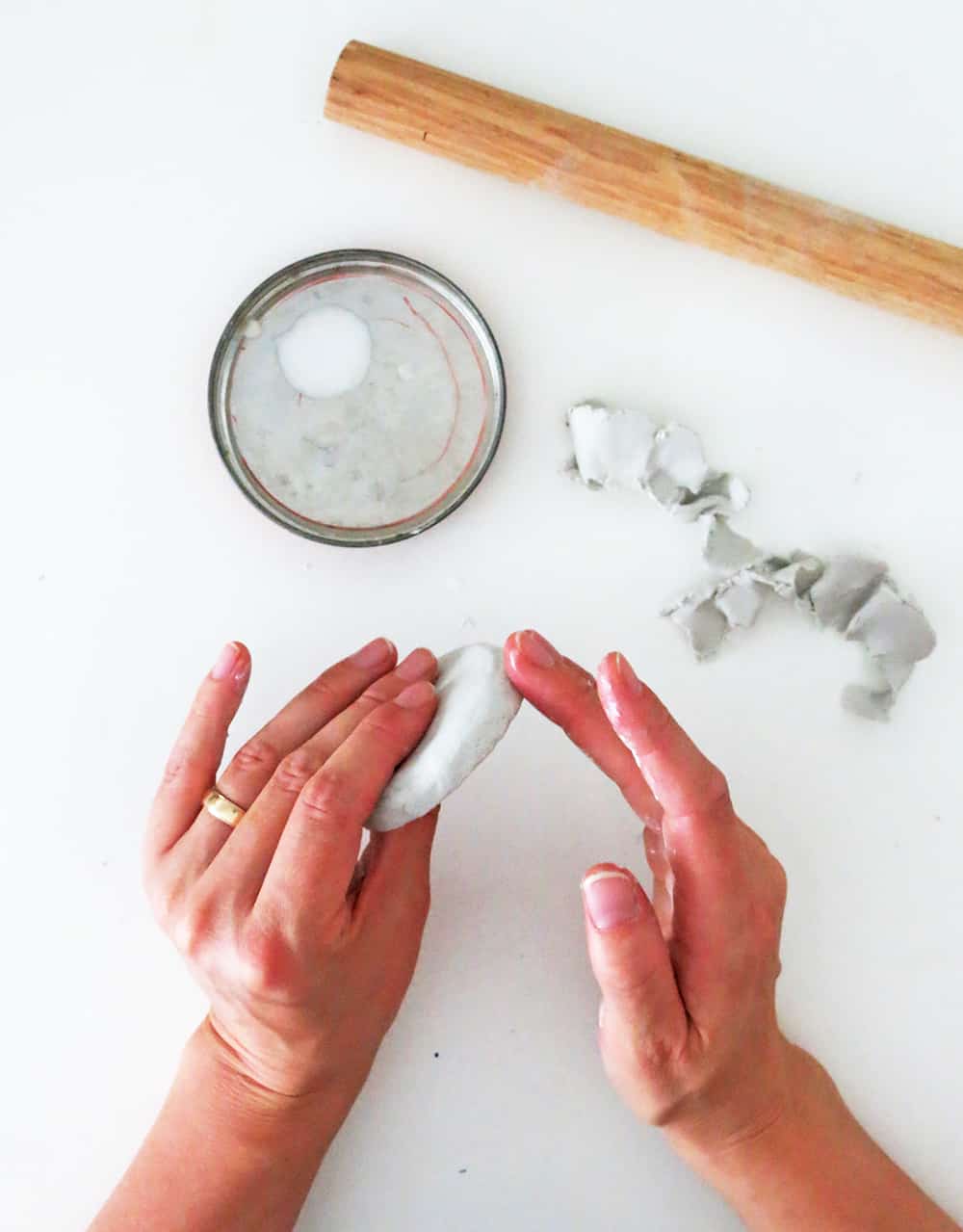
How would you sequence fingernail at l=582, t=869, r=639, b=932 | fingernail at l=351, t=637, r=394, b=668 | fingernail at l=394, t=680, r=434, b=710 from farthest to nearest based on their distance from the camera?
fingernail at l=351, t=637, r=394, b=668 → fingernail at l=394, t=680, r=434, b=710 → fingernail at l=582, t=869, r=639, b=932

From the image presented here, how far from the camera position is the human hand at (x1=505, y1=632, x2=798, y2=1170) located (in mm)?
791

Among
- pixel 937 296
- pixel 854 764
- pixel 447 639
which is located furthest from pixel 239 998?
pixel 937 296

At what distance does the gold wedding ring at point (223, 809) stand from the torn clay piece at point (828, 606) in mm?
458

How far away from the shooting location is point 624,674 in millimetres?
835

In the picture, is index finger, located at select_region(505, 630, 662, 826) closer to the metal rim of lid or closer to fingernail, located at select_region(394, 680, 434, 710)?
fingernail, located at select_region(394, 680, 434, 710)

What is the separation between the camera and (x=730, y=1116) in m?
0.92

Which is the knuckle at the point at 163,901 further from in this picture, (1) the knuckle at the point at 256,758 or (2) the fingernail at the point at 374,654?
(2) the fingernail at the point at 374,654

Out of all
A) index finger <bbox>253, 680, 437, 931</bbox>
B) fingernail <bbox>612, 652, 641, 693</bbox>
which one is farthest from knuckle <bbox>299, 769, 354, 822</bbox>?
fingernail <bbox>612, 652, 641, 693</bbox>

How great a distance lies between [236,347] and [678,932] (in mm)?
679

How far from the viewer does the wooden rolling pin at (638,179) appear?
1.06m

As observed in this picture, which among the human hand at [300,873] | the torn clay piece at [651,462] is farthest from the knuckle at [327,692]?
the torn clay piece at [651,462]

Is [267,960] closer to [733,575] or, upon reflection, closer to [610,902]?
[610,902]

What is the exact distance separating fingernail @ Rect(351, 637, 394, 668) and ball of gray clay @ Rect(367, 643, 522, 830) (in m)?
0.13

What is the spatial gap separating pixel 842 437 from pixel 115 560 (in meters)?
0.74
